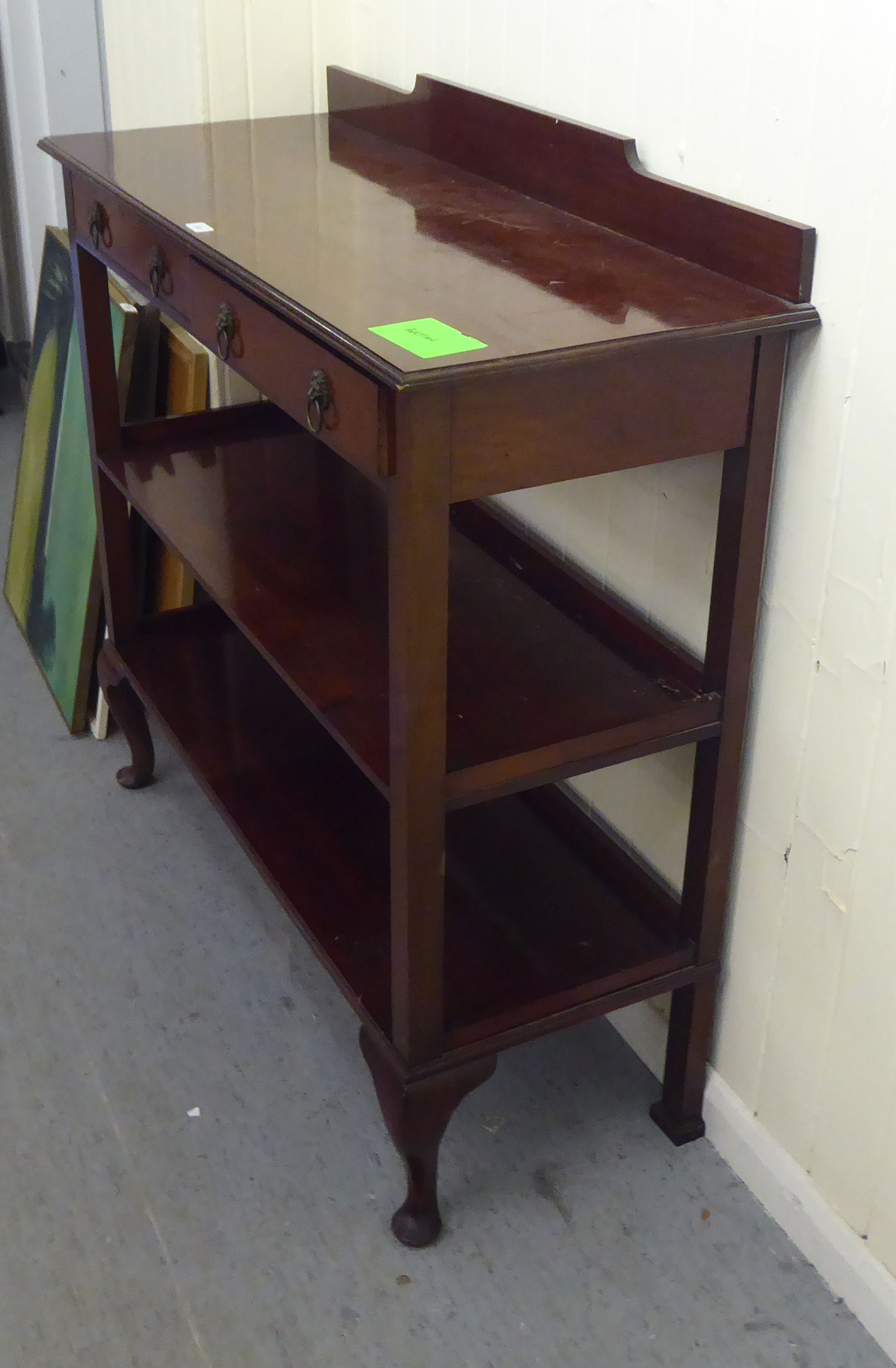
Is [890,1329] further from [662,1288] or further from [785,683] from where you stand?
[785,683]

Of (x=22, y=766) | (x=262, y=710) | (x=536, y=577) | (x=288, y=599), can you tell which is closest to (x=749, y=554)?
(x=536, y=577)

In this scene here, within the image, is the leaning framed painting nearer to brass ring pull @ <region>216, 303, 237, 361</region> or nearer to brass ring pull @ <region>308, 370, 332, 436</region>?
brass ring pull @ <region>216, 303, 237, 361</region>

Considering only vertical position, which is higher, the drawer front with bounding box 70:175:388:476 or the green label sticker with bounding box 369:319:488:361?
the green label sticker with bounding box 369:319:488:361

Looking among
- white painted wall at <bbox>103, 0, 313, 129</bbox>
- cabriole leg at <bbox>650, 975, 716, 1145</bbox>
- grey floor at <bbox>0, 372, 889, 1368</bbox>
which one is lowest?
grey floor at <bbox>0, 372, 889, 1368</bbox>

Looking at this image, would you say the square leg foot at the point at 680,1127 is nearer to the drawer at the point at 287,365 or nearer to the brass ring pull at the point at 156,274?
the drawer at the point at 287,365

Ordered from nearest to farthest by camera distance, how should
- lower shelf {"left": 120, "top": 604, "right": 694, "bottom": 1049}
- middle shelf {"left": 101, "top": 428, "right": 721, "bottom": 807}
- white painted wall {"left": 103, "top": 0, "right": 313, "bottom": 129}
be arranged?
middle shelf {"left": 101, "top": 428, "right": 721, "bottom": 807}
lower shelf {"left": 120, "top": 604, "right": 694, "bottom": 1049}
white painted wall {"left": 103, "top": 0, "right": 313, "bottom": 129}

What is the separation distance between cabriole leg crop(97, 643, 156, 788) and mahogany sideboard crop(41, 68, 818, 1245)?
15 cm

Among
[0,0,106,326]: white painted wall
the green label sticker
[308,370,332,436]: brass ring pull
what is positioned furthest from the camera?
[0,0,106,326]: white painted wall

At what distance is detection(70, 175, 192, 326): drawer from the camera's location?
70.1 inches

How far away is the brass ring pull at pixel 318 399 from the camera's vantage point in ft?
4.59

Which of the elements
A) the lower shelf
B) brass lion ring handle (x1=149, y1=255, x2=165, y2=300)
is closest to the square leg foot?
the lower shelf

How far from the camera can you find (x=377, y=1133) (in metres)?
1.92

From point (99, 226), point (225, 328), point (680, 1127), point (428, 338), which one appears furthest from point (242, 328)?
point (680, 1127)

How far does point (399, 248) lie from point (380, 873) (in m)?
0.85
